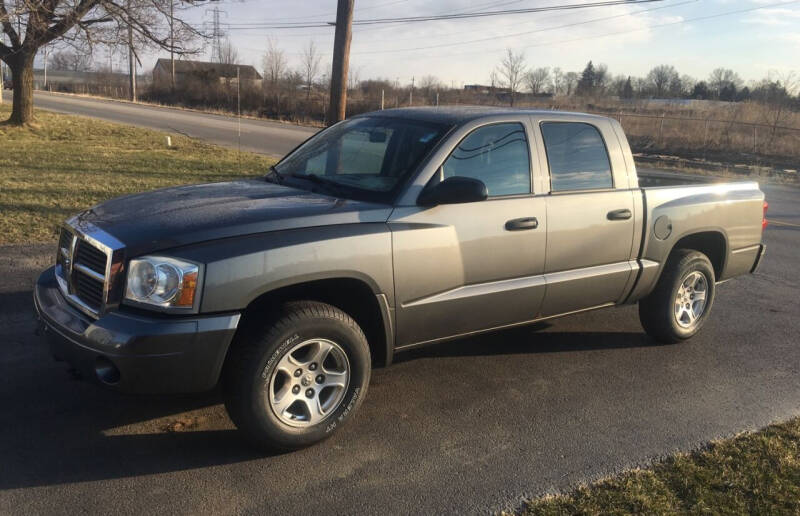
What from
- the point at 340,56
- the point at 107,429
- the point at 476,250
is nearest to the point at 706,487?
the point at 476,250

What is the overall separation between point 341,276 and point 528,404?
5.38 feet

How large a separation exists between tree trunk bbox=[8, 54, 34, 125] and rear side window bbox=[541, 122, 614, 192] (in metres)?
22.2

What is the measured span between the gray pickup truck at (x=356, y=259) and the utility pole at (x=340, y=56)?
7221 mm

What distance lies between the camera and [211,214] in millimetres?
3703

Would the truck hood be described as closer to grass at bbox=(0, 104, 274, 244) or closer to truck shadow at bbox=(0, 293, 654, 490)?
truck shadow at bbox=(0, 293, 654, 490)

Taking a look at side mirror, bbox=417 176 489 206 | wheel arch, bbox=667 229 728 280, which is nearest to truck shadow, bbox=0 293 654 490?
side mirror, bbox=417 176 489 206

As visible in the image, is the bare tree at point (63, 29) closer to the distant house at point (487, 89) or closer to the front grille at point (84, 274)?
the front grille at point (84, 274)

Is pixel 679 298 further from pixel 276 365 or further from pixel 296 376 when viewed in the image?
pixel 276 365

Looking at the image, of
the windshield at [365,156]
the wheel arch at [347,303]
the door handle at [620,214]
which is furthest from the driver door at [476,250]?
the door handle at [620,214]

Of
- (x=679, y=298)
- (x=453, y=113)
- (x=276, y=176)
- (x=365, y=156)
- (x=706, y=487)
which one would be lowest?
(x=706, y=487)

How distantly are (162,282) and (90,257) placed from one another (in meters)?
0.63

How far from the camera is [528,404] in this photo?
14.6 feet

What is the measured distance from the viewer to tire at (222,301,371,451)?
11.3 ft

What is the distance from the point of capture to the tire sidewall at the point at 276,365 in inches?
137
